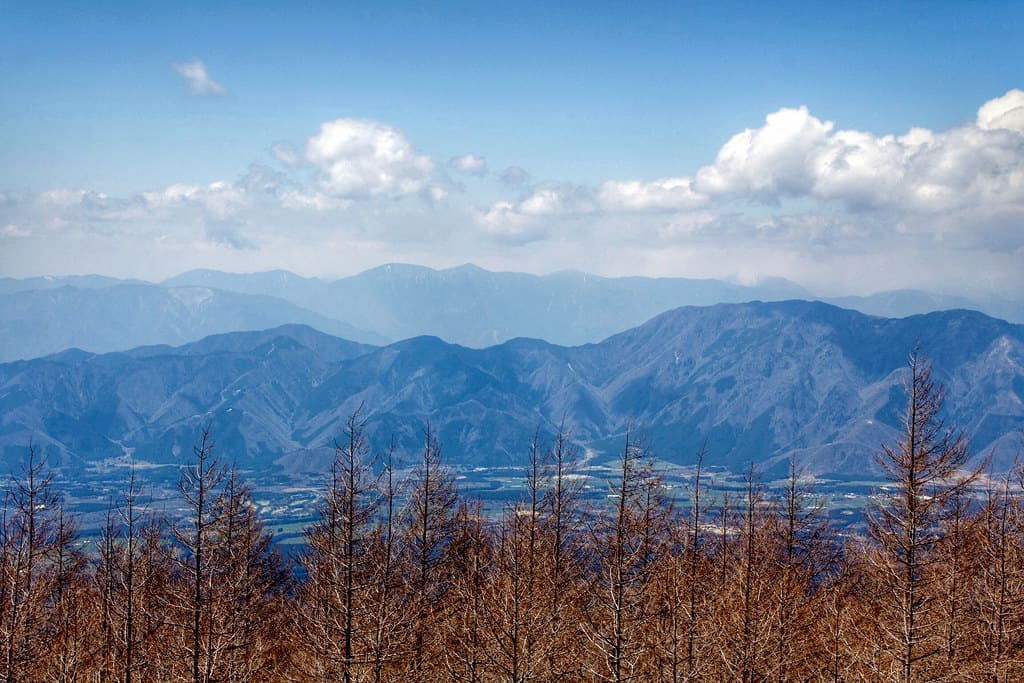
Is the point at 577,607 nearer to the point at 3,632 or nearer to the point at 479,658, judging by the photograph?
the point at 479,658

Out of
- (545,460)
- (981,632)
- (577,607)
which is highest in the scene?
(545,460)

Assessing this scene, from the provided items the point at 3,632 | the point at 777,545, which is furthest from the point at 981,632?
the point at 3,632

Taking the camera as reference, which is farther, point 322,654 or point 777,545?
point 777,545

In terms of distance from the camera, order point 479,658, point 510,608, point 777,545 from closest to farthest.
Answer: point 510,608 < point 479,658 < point 777,545

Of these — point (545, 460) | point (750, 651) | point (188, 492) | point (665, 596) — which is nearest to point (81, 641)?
point (188, 492)

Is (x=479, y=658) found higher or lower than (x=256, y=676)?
higher

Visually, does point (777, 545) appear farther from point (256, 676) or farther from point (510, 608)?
point (256, 676)

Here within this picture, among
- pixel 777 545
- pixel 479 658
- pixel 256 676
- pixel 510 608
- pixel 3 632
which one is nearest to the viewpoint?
pixel 3 632
